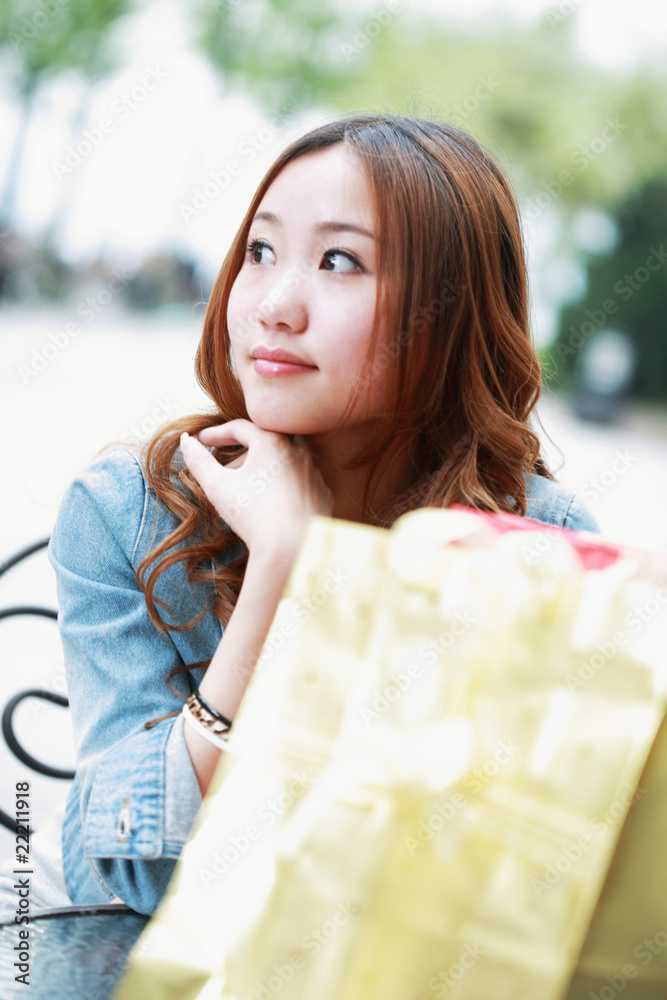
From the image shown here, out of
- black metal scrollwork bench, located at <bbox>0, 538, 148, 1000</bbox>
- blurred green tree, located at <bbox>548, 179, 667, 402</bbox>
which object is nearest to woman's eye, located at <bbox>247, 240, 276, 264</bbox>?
black metal scrollwork bench, located at <bbox>0, 538, 148, 1000</bbox>

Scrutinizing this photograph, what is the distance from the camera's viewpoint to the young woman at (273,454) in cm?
129

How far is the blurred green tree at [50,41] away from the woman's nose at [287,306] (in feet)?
44.1

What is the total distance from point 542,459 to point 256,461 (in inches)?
31.7

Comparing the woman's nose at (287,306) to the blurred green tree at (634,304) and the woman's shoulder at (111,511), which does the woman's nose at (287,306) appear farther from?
the blurred green tree at (634,304)

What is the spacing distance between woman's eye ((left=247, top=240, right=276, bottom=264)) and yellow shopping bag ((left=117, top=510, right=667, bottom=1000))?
0.82 m

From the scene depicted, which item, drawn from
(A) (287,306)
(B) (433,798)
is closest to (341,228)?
(A) (287,306)

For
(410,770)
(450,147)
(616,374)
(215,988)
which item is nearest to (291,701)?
(410,770)

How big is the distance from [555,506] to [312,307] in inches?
28.1

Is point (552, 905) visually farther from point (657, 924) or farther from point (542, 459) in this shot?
point (542, 459)

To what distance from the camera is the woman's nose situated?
142 centimetres

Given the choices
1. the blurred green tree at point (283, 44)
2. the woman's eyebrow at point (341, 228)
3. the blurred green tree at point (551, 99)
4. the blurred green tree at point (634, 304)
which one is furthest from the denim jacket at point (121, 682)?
the blurred green tree at point (551, 99)

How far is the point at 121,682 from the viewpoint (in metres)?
1.38

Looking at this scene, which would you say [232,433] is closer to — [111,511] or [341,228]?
[111,511]

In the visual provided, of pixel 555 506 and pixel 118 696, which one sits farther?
pixel 555 506
